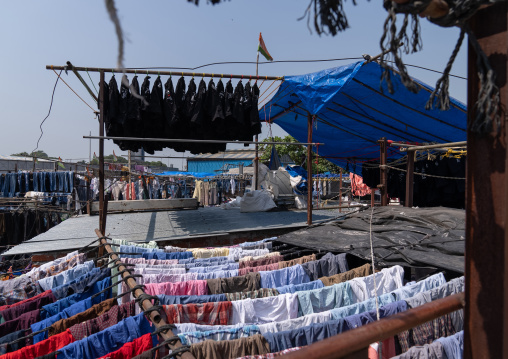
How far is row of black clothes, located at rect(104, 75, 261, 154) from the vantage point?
631cm

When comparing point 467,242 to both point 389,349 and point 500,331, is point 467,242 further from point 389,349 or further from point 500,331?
point 389,349

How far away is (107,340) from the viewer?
2.29 m

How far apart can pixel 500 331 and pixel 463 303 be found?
0.55 ft

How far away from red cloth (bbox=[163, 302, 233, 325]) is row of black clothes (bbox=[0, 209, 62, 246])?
11.1 metres

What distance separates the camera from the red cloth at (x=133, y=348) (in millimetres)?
2172

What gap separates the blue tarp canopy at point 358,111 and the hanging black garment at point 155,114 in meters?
2.62

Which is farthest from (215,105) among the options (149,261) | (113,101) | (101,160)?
(149,261)

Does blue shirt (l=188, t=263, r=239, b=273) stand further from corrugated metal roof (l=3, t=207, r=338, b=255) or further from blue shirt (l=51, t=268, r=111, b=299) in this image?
corrugated metal roof (l=3, t=207, r=338, b=255)

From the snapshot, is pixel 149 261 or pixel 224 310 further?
pixel 149 261

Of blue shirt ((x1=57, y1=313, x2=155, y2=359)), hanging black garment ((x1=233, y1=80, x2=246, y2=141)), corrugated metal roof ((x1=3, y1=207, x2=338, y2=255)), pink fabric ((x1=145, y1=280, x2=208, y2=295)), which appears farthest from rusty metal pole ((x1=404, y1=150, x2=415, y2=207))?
blue shirt ((x1=57, y1=313, x2=155, y2=359))

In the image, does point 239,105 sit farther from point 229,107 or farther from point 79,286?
point 79,286

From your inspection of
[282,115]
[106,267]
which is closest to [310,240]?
[106,267]

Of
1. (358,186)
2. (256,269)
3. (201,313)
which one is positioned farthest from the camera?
(358,186)

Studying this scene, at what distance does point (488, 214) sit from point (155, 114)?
20.5 ft
